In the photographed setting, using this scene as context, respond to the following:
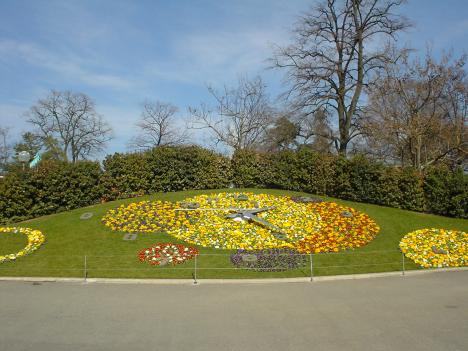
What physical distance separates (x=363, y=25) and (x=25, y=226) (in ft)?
95.3

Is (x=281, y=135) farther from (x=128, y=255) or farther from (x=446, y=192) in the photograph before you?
(x=128, y=255)

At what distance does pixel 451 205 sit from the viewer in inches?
828

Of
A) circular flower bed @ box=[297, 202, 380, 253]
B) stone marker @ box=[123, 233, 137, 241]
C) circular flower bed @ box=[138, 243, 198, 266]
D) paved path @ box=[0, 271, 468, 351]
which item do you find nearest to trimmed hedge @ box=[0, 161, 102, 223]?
stone marker @ box=[123, 233, 137, 241]

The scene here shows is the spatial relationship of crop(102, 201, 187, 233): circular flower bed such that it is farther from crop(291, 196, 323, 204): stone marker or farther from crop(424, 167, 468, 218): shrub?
crop(424, 167, 468, 218): shrub

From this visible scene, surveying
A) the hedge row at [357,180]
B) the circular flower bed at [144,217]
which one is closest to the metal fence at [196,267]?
the circular flower bed at [144,217]

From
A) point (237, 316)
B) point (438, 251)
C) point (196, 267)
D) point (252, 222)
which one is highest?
point (252, 222)

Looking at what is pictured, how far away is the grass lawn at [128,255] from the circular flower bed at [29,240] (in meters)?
0.27

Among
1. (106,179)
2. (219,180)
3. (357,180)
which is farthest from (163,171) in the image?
(357,180)

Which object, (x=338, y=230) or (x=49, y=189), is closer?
(x=338, y=230)

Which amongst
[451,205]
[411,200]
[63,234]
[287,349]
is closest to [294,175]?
[411,200]

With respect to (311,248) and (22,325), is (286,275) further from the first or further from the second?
(22,325)

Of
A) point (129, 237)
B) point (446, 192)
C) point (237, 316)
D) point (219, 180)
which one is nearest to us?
point (237, 316)

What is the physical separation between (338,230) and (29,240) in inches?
543

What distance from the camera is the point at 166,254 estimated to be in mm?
14898
